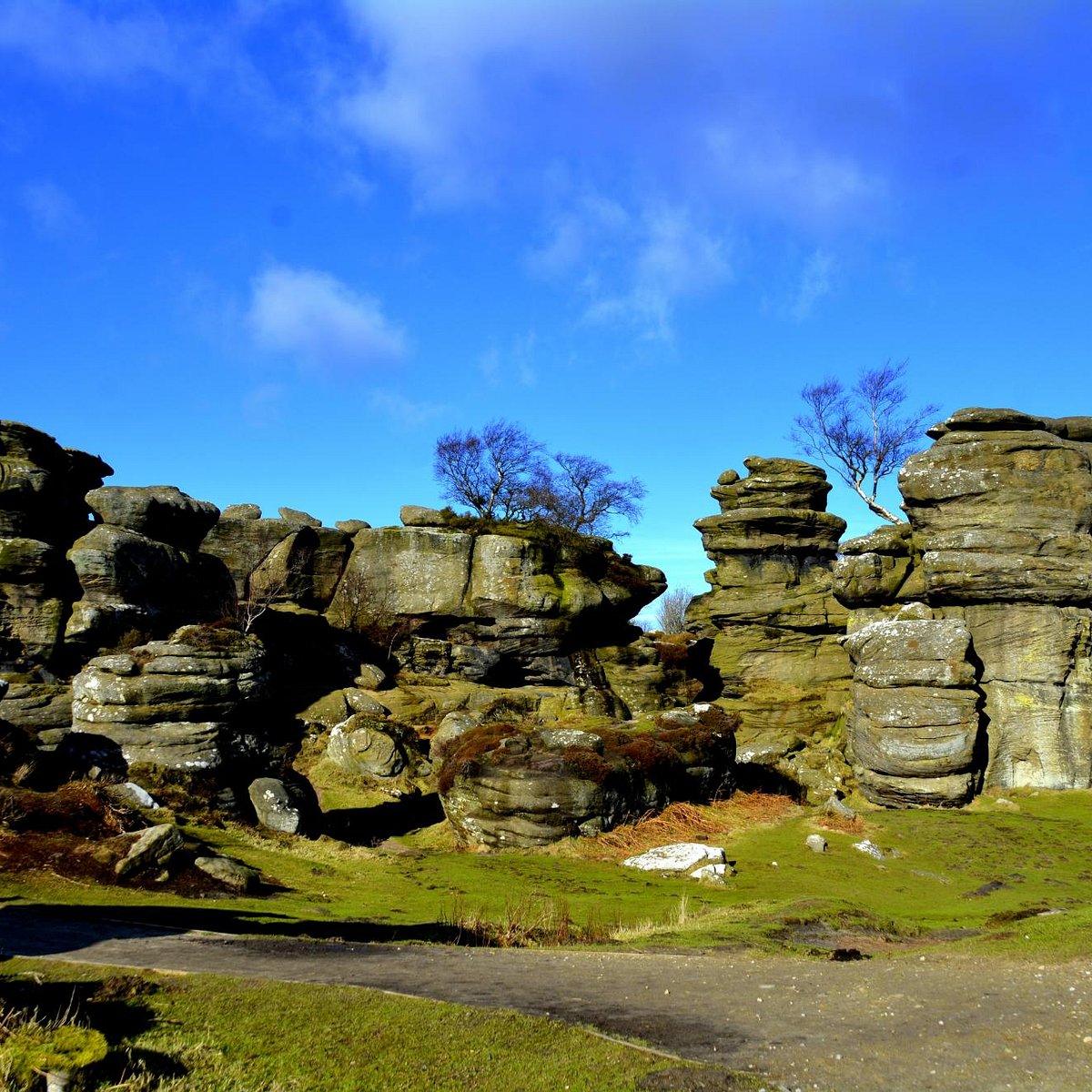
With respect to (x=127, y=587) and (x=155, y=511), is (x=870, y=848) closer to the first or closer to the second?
(x=127, y=587)

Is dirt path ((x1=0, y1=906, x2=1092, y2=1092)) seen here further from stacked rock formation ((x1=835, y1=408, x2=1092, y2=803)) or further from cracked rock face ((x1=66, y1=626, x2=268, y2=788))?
stacked rock formation ((x1=835, y1=408, x2=1092, y2=803))

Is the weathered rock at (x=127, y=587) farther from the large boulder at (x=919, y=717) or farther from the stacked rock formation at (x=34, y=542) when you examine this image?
the large boulder at (x=919, y=717)

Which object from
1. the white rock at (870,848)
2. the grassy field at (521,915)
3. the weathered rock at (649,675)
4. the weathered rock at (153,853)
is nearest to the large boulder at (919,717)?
the grassy field at (521,915)

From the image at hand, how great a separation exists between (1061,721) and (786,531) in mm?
16900

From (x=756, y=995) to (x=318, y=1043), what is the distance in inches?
170

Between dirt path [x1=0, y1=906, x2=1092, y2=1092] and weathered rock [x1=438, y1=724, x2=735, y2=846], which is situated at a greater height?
weathered rock [x1=438, y1=724, x2=735, y2=846]

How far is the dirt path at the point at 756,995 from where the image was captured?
6.68m

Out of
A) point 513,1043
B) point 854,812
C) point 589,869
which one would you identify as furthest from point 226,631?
point 513,1043

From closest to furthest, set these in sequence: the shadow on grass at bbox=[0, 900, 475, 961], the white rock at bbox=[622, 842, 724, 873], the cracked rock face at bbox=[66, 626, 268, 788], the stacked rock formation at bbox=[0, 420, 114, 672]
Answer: the shadow on grass at bbox=[0, 900, 475, 961]
the white rock at bbox=[622, 842, 724, 873]
the cracked rock face at bbox=[66, 626, 268, 788]
the stacked rock formation at bbox=[0, 420, 114, 672]

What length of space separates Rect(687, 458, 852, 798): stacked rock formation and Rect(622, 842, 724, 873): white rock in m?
19.4

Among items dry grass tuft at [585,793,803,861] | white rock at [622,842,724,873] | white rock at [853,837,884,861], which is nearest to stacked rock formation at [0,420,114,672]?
dry grass tuft at [585,793,803,861]

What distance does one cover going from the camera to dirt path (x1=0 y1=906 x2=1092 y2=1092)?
6.68 meters

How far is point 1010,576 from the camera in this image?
1091 inches

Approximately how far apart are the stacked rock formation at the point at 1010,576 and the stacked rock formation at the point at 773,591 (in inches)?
396
